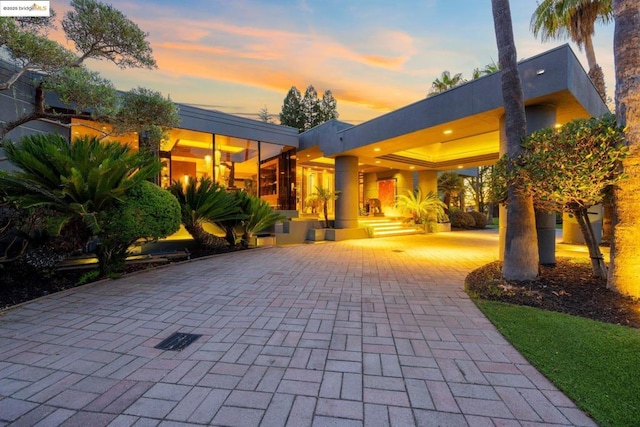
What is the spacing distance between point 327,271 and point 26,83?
722 cm

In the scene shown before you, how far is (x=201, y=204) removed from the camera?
23.0 ft

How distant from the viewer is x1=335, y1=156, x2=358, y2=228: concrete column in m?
11.4

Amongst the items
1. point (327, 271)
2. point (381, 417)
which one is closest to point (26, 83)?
point (327, 271)

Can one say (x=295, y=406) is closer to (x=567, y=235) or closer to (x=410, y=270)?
(x=410, y=270)

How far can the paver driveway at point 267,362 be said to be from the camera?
174 cm

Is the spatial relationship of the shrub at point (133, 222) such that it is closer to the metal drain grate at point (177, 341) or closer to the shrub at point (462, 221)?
the metal drain grate at point (177, 341)

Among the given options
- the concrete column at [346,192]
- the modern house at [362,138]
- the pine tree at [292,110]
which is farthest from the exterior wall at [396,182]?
the pine tree at [292,110]

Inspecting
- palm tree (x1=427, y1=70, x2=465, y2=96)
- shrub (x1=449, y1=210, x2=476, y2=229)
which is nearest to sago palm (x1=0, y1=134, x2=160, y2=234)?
shrub (x1=449, y1=210, x2=476, y2=229)

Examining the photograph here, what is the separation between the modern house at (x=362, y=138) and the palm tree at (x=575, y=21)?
189 inches

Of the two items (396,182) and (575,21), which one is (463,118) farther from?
(396,182)

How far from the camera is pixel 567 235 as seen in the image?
9.64 meters

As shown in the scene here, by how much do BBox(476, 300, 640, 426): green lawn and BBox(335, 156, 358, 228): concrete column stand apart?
804 cm

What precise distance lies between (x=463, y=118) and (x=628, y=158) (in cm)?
352

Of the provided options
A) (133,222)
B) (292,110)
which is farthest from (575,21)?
(292,110)
